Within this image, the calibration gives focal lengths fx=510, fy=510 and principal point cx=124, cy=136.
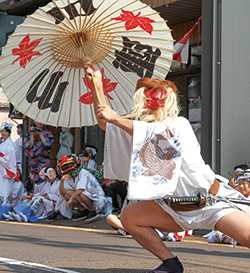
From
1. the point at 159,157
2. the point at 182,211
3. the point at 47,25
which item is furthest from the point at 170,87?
the point at 47,25

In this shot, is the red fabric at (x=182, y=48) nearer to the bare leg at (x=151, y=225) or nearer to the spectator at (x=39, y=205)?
the spectator at (x=39, y=205)

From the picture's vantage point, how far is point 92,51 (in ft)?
14.4

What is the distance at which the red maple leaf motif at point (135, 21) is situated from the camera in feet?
14.6

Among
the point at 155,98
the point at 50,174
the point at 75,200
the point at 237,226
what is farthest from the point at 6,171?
the point at 237,226

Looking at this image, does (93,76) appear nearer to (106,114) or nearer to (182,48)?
(106,114)

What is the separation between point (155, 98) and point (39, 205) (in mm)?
7387

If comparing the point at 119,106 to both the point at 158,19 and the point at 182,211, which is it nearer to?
the point at 158,19

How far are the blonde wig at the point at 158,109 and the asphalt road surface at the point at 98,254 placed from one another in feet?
4.62

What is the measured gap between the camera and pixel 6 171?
37.3 feet

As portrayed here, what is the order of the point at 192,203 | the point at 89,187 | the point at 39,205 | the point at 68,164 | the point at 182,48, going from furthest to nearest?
the point at 39,205
the point at 182,48
the point at 68,164
the point at 89,187
the point at 192,203

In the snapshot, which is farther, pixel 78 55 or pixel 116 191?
pixel 116 191

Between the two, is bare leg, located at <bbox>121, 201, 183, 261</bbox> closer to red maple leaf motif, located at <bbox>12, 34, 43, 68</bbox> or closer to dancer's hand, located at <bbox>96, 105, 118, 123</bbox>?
dancer's hand, located at <bbox>96, 105, 118, 123</bbox>

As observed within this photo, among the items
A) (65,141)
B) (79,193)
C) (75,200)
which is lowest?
(75,200)

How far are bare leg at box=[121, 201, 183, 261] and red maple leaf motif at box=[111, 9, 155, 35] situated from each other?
5.41 ft
